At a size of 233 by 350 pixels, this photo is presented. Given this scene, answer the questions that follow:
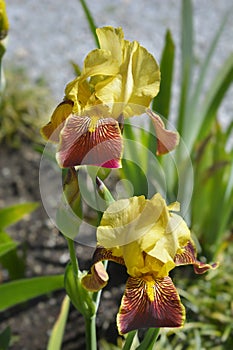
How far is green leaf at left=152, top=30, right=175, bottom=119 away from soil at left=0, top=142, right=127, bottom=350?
0.61 m

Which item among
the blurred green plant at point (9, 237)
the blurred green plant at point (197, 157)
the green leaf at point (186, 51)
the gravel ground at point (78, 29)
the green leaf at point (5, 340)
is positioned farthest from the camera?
the gravel ground at point (78, 29)

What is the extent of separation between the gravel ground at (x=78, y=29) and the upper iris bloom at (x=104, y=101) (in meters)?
2.33

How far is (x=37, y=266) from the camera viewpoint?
7.66 feet

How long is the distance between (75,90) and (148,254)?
299 mm

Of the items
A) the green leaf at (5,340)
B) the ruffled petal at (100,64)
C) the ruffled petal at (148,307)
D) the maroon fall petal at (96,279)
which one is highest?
the ruffled petal at (100,64)

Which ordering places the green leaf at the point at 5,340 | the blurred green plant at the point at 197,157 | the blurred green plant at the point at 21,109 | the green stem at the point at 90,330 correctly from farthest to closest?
the blurred green plant at the point at 21,109 → the blurred green plant at the point at 197,157 → the green leaf at the point at 5,340 → the green stem at the point at 90,330

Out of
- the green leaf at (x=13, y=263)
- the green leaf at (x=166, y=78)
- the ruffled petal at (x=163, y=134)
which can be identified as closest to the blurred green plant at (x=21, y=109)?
the green leaf at (x=13, y=263)

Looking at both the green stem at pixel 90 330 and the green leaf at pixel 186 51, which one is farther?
the green leaf at pixel 186 51

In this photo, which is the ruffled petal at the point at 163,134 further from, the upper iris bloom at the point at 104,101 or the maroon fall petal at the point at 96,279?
the maroon fall petal at the point at 96,279

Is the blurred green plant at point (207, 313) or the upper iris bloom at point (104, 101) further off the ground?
the upper iris bloom at point (104, 101)

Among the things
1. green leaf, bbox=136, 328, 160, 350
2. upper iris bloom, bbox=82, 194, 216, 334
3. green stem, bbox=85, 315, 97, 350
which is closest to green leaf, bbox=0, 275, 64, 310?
green stem, bbox=85, 315, 97, 350

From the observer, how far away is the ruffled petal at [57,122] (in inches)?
41.9

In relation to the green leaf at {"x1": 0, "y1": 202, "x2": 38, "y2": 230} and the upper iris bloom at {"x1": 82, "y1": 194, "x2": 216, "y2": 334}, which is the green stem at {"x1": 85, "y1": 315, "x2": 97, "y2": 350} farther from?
the green leaf at {"x1": 0, "y1": 202, "x2": 38, "y2": 230}

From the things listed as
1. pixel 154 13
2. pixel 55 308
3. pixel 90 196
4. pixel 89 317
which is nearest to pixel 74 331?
pixel 55 308
